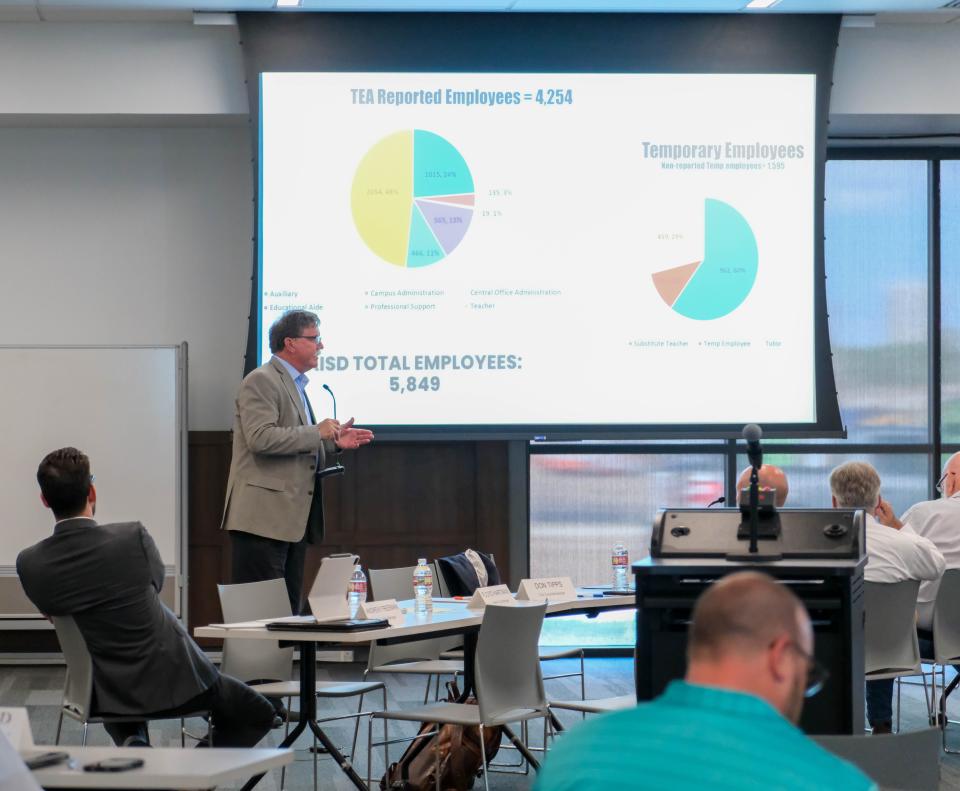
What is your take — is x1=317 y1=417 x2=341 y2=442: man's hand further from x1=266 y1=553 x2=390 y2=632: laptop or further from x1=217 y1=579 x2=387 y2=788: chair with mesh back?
x1=266 y1=553 x2=390 y2=632: laptop

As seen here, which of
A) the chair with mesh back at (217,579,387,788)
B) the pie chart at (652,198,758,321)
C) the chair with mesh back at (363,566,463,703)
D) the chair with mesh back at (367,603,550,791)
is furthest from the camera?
the pie chart at (652,198,758,321)

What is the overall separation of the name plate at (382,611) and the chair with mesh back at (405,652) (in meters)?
0.53

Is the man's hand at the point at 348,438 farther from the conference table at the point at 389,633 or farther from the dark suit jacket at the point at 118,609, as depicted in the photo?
the dark suit jacket at the point at 118,609

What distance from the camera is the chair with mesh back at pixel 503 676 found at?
4203 millimetres

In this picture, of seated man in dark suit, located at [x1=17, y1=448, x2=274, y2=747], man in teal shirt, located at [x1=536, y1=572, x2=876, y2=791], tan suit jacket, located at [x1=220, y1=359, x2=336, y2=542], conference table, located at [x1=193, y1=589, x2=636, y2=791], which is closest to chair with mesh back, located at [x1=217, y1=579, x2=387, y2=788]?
conference table, located at [x1=193, y1=589, x2=636, y2=791]

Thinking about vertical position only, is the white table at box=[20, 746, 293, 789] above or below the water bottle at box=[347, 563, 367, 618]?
above

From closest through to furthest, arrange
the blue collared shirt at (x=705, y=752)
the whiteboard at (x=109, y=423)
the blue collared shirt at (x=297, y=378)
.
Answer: the blue collared shirt at (x=705, y=752) → the blue collared shirt at (x=297, y=378) → the whiteboard at (x=109, y=423)

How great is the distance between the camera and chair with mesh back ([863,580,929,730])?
5016 millimetres

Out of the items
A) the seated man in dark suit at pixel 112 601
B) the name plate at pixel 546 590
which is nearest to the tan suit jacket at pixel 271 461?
the name plate at pixel 546 590

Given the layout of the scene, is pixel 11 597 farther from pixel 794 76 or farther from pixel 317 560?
pixel 794 76

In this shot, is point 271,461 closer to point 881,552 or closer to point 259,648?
point 259,648

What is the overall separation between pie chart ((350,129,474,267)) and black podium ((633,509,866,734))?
4.22 metres

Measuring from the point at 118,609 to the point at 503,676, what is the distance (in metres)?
1.27

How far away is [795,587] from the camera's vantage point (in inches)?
117
